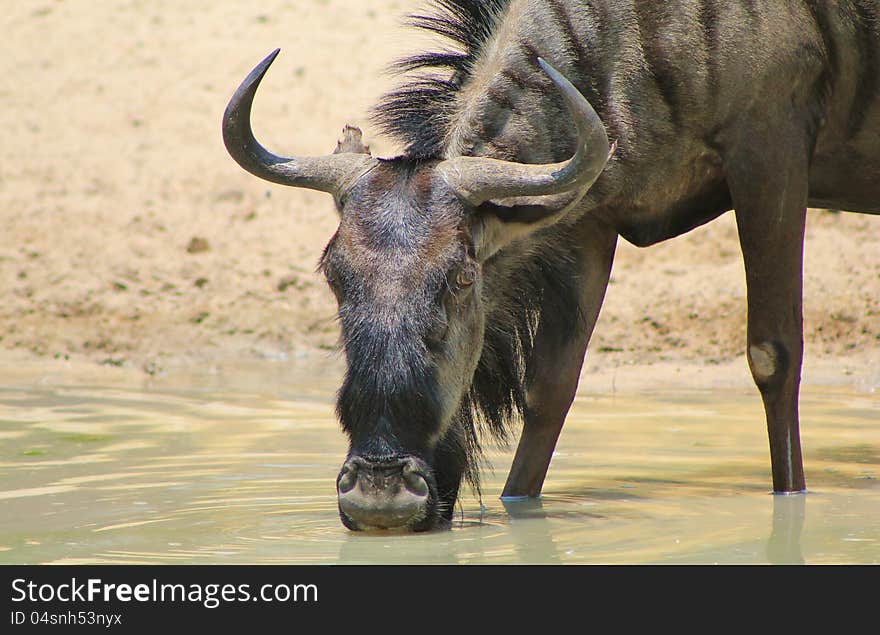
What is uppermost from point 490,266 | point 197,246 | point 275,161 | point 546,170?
point 546,170

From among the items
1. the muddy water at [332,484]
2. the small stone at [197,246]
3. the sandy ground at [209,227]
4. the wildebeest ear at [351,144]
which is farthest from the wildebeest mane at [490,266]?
the small stone at [197,246]

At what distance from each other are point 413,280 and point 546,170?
675 mm

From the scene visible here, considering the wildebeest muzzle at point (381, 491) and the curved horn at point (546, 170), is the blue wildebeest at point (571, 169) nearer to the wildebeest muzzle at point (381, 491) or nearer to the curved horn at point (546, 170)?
the curved horn at point (546, 170)

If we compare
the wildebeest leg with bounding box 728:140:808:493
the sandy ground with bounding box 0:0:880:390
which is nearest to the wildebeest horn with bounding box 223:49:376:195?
the wildebeest leg with bounding box 728:140:808:493

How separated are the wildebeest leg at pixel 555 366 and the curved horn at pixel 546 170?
3.46ft

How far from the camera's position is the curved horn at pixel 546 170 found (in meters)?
5.24

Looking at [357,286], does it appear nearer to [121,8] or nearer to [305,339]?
[305,339]

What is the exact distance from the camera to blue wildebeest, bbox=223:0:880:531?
5.35 meters

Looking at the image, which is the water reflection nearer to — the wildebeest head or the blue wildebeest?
the blue wildebeest

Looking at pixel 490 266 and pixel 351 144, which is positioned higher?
pixel 351 144

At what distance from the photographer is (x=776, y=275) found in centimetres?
641

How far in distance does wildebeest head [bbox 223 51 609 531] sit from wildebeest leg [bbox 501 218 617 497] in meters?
0.83

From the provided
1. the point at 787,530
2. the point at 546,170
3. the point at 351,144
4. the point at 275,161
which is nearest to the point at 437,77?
the point at 351,144

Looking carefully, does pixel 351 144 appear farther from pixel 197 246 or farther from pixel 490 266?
pixel 197 246
